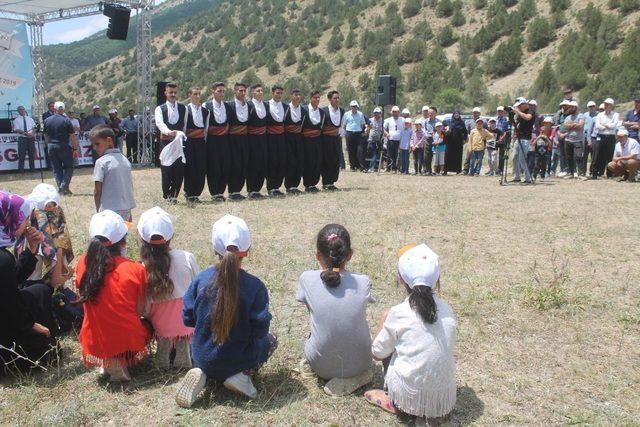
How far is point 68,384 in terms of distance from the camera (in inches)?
146

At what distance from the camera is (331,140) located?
36.9 ft

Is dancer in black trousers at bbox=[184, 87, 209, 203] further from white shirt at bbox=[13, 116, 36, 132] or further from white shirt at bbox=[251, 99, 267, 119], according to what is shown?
white shirt at bbox=[13, 116, 36, 132]

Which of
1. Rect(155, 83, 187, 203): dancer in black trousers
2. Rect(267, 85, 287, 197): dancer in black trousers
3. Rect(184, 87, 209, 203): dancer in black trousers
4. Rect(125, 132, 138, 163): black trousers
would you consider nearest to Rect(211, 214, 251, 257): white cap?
Rect(155, 83, 187, 203): dancer in black trousers

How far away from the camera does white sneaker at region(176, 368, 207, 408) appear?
3.36 m

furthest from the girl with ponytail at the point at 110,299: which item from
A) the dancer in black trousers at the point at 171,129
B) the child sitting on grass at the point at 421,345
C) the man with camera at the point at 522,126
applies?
the man with camera at the point at 522,126

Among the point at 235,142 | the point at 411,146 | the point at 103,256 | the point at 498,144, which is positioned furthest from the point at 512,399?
the point at 411,146

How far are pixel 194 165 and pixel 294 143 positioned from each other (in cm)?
189

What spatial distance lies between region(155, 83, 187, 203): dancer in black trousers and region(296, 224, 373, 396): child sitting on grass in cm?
623

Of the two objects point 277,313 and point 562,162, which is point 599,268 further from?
point 562,162

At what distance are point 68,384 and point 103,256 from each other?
2.75 feet

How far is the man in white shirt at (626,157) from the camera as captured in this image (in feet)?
41.7

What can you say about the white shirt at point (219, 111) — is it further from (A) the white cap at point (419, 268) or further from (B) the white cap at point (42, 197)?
(A) the white cap at point (419, 268)

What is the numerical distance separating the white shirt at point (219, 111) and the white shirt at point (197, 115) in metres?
0.23

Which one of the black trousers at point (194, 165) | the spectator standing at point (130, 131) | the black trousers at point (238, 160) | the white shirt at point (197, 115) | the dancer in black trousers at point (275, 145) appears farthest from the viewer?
the spectator standing at point (130, 131)
